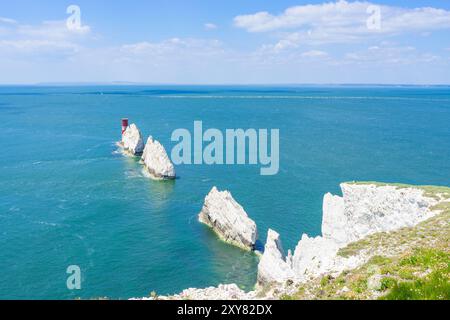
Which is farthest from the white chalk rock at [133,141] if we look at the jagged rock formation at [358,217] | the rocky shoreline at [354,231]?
the jagged rock formation at [358,217]

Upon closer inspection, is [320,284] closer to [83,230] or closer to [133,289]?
[133,289]

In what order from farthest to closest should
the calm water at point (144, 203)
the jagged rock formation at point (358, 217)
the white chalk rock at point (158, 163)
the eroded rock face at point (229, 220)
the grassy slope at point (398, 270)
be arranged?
the white chalk rock at point (158, 163)
the eroded rock face at point (229, 220)
the calm water at point (144, 203)
the jagged rock formation at point (358, 217)
the grassy slope at point (398, 270)

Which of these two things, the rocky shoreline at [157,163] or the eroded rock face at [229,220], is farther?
the rocky shoreline at [157,163]

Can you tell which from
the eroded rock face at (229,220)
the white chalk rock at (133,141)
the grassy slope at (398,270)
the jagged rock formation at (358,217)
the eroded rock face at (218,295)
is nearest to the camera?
the grassy slope at (398,270)

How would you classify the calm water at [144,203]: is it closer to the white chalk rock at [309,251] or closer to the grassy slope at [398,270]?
the white chalk rock at [309,251]

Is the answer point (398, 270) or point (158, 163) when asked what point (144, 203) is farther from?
point (398, 270)

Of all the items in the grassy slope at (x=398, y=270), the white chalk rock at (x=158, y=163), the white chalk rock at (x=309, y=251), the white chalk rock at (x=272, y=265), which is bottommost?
the white chalk rock at (x=272, y=265)

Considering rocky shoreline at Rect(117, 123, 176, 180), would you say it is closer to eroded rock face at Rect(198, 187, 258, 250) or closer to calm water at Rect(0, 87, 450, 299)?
calm water at Rect(0, 87, 450, 299)
